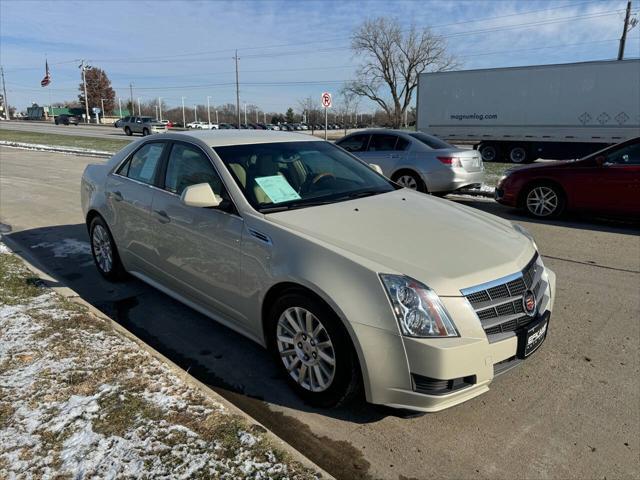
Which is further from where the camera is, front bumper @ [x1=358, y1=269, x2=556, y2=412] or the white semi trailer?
the white semi trailer

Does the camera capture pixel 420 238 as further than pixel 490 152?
No

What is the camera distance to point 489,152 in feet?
72.9

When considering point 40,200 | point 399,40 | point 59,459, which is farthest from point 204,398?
point 399,40

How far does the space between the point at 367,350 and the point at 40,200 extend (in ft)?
31.6

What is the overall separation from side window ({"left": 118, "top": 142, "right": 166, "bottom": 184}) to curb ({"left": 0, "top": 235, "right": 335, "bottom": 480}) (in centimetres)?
123

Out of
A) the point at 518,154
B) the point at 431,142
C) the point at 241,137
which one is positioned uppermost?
the point at 241,137

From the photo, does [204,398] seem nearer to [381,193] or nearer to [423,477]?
[423,477]

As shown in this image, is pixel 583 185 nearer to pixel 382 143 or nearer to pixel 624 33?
pixel 382 143

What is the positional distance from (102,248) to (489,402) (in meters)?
4.20

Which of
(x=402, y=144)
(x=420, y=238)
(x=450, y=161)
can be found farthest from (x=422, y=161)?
(x=420, y=238)

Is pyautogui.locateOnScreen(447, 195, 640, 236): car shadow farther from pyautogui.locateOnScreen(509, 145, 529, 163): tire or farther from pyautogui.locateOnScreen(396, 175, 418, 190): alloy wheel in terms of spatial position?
pyautogui.locateOnScreen(509, 145, 529, 163): tire

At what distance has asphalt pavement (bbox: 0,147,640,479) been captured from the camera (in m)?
2.59

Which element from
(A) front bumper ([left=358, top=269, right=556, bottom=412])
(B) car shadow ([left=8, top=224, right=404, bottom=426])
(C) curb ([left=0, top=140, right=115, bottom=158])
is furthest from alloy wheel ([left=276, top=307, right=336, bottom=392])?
(C) curb ([left=0, top=140, right=115, bottom=158])

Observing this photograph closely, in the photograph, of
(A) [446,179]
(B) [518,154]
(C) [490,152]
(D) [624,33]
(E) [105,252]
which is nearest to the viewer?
(E) [105,252]
